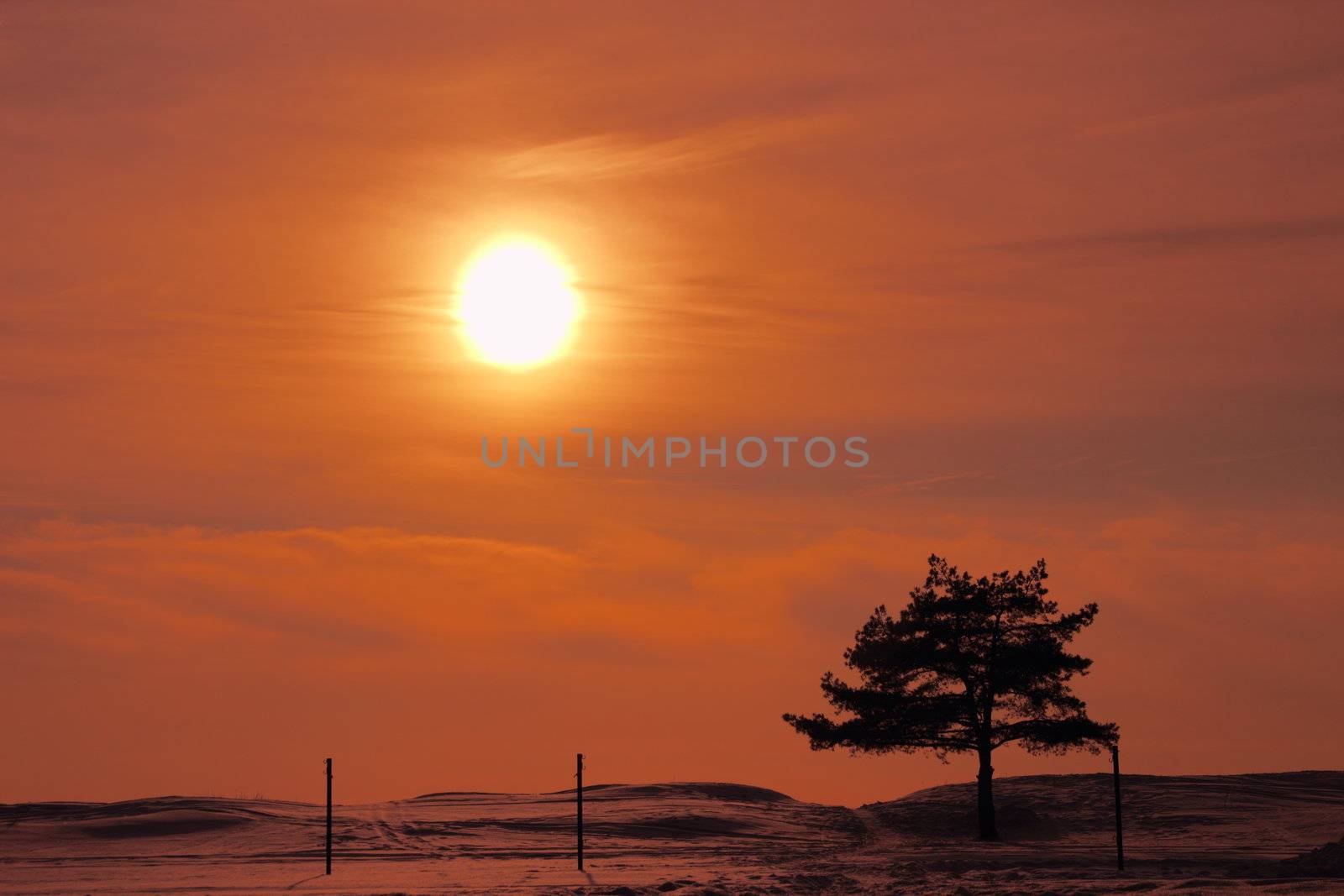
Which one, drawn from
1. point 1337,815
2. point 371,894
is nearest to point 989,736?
point 1337,815

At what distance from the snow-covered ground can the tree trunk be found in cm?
147

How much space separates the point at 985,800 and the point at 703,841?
966 centimetres

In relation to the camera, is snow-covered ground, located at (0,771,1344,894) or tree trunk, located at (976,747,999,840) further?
tree trunk, located at (976,747,999,840)

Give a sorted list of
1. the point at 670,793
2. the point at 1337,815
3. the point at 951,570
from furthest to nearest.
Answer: the point at 670,793 → the point at 1337,815 → the point at 951,570

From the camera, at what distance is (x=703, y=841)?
52.2 meters

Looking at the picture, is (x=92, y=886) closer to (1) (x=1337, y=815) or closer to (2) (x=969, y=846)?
(2) (x=969, y=846)

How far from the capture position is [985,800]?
5153 cm

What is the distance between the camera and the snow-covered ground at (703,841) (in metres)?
38.0

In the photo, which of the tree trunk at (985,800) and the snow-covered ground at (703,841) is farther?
the tree trunk at (985,800)

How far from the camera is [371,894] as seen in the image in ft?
119

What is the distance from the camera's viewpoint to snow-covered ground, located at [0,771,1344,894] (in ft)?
125

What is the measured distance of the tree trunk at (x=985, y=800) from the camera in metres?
51.3

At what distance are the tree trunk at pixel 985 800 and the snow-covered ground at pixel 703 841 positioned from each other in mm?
1466

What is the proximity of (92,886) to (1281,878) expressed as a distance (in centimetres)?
2896
